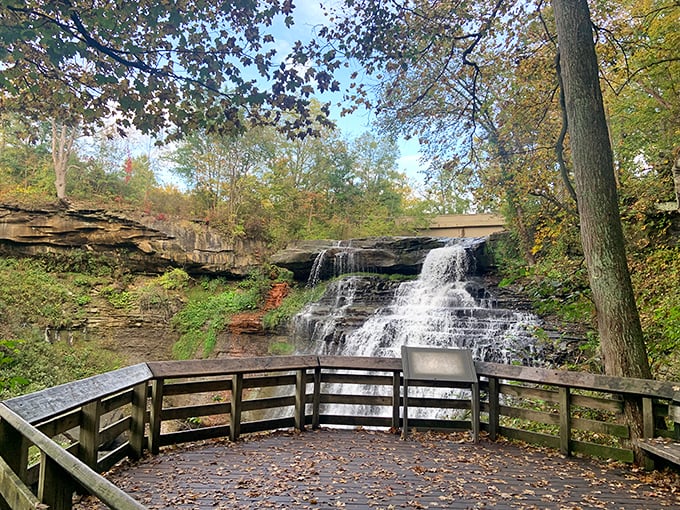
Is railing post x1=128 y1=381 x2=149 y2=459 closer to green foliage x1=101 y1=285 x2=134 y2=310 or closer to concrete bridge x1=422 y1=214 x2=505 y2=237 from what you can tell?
green foliage x1=101 y1=285 x2=134 y2=310

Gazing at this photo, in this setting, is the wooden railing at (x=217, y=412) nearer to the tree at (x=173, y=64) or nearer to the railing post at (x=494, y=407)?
the railing post at (x=494, y=407)

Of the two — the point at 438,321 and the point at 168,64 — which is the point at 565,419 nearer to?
the point at 168,64

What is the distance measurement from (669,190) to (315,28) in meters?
7.49

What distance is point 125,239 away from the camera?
1644 centimetres

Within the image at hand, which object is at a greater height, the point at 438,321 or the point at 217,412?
the point at 438,321

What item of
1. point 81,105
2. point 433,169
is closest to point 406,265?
point 433,169

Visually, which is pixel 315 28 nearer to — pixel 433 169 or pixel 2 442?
pixel 2 442

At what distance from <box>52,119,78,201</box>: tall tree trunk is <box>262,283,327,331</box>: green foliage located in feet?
31.3

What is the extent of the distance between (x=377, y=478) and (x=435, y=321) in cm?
807

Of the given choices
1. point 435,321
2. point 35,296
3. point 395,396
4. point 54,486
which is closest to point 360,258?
point 435,321

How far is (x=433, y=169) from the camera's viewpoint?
41.9 ft

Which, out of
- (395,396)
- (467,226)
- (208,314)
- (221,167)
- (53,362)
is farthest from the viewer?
(467,226)

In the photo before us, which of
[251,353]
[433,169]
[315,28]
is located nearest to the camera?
[315,28]

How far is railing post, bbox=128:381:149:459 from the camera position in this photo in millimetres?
4129
